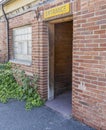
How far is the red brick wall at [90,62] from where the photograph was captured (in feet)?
11.1

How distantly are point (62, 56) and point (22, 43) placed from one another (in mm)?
1497

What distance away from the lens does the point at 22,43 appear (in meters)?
6.30

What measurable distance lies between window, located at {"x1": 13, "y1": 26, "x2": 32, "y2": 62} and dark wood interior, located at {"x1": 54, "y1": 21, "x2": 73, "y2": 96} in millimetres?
874

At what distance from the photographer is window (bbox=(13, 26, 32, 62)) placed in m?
5.86

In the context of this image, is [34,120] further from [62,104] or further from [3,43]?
[3,43]

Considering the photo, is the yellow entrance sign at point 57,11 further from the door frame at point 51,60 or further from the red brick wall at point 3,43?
the red brick wall at point 3,43

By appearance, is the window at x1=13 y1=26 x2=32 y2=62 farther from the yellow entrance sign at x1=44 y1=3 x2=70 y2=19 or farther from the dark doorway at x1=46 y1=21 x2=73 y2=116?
the yellow entrance sign at x1=44 y1=3 x2=70 y2=19

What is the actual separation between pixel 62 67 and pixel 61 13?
195cm

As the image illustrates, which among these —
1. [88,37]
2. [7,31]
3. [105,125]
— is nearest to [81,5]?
[88,37]

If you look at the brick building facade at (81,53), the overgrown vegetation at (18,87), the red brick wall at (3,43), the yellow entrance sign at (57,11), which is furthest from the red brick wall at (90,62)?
the red brick wall at (3,43)

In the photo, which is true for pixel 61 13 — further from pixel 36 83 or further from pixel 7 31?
pixel 7 31

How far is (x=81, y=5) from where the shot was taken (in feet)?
12.2

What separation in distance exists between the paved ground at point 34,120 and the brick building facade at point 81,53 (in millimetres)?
302

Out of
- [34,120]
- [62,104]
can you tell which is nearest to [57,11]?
[62,104]
